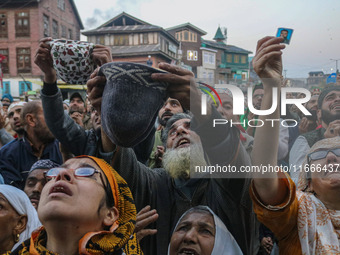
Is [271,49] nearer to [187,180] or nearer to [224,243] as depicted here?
[224,243]

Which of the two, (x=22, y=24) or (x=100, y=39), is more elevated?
(x=22, y=24)

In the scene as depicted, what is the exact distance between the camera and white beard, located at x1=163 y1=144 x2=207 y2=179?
2498mm

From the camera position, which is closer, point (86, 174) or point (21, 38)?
point (86, 174)

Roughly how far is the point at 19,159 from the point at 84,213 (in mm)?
1782

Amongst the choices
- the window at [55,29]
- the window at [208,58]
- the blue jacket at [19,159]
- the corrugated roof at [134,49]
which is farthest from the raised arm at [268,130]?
the window at [208,58]

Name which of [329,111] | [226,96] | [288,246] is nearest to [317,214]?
[288,246]

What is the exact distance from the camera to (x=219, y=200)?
2104 mm

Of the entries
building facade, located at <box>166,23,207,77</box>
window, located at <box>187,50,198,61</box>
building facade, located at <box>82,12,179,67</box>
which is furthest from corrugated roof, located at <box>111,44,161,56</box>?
window, located at <box>187,50,198,61</box>

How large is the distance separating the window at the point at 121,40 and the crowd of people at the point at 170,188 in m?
26.2

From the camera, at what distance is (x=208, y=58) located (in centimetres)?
3612

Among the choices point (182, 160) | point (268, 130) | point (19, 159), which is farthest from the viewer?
point (19, 159)

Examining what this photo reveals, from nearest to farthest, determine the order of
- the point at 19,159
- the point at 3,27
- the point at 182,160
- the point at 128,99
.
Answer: the point at 128,99
the point at 182,160
the point at 19,159
the point at 3,27

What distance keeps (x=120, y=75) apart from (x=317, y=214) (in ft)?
4.09

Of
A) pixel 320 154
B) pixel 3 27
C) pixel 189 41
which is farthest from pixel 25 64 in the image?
pixel 320 154
